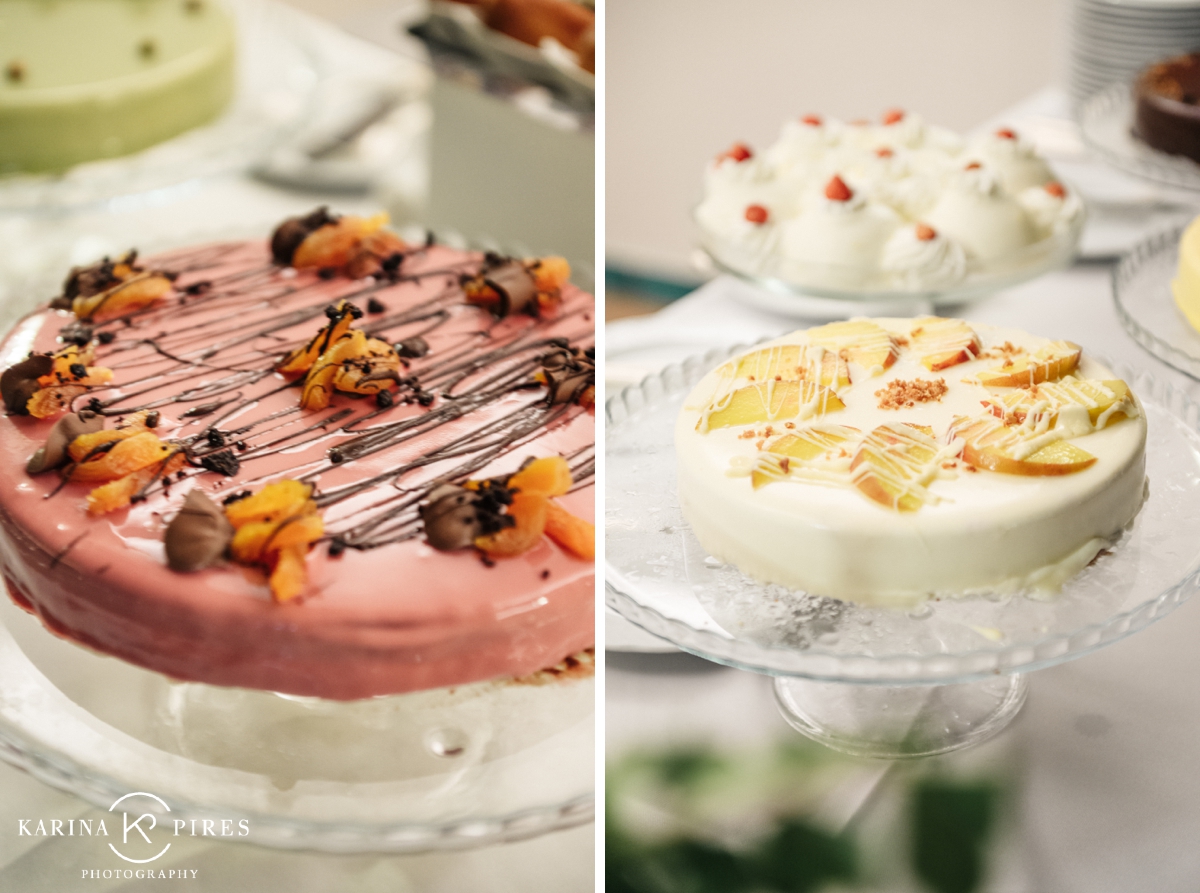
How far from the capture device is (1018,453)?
1082mm

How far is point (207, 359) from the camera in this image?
53.6 inches

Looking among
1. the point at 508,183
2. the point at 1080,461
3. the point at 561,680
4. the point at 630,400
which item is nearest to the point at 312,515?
the point at 561,680

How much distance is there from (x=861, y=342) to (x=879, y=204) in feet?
2.19

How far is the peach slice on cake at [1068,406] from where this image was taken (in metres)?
1.14

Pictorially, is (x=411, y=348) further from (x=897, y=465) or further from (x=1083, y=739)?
(x=1083, y=739)

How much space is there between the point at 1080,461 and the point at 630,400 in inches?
20.5

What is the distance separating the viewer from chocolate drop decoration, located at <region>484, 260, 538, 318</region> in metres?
1.44

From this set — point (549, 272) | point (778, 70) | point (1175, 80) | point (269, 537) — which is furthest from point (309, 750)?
point (778, 70)

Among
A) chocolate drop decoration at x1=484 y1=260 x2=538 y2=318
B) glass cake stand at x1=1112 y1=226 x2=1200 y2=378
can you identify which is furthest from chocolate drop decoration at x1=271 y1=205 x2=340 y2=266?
glass cake stand at x1=1112 y1=226 x2=1200 y2=378

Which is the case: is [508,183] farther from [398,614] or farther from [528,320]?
[398,614]

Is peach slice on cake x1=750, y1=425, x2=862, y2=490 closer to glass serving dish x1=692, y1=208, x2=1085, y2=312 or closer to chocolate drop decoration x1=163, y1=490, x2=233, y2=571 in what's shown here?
chocolate drop decoration x1=163, y1=490, x2=233, y2=571

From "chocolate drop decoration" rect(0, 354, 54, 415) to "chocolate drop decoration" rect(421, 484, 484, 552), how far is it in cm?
48

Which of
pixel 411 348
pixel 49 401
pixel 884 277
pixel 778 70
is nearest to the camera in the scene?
pixel 49 401

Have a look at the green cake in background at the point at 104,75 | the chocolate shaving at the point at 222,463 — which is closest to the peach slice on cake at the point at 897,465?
the chocolate shaving at the point at 222,463
